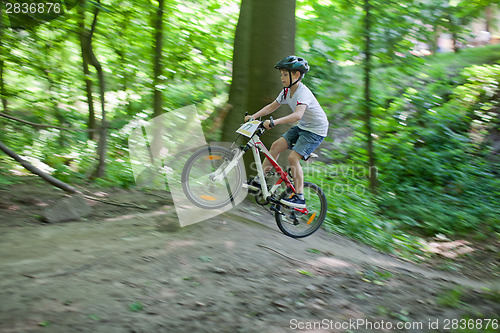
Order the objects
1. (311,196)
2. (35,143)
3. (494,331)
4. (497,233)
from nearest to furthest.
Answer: (494,331) → (311,196) → (35,143) → (497,233)

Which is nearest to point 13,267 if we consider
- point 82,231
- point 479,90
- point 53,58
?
point 82,231

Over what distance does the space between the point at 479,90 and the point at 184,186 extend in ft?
35.7

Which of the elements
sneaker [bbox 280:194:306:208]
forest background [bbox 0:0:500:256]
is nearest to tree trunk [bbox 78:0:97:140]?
forest background [bbox 0:0:500:256]

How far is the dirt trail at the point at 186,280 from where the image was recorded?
280cm

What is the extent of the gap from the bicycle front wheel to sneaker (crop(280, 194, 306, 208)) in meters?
0.69

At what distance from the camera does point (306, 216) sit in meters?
5.69

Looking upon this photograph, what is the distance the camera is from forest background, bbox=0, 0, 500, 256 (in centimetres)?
650

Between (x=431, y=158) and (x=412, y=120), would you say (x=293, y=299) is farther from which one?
(x=412, y=120)

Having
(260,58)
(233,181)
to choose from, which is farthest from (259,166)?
(260,58)

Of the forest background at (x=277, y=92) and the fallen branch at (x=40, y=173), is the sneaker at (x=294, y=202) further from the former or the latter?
the fallen branch at (x=40, y=173)

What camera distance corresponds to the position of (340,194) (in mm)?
8930

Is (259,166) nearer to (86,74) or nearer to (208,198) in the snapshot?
(208,198)

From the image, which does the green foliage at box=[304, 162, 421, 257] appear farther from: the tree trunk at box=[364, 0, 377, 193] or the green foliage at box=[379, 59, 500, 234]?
the green foliage at box=[379, 59, 500, 234]

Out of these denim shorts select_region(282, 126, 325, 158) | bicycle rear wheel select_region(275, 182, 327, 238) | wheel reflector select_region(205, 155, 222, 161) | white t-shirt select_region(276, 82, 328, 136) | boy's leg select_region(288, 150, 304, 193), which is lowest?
bicycle rear wheel select_region(275, 182, 327, 238)
